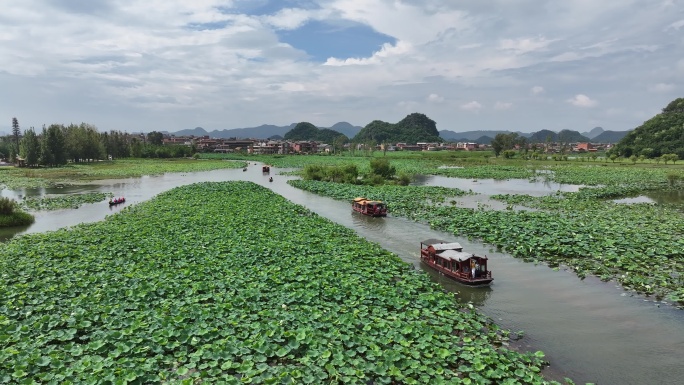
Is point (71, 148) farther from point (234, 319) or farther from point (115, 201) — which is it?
point (234, 319)

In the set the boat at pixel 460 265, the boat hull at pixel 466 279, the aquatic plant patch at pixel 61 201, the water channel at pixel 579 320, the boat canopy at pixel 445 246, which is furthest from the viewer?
the aquatic plant patch at pixel 61 201

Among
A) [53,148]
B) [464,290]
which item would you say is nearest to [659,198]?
[464,290]

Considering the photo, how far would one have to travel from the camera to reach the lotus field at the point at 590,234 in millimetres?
16516

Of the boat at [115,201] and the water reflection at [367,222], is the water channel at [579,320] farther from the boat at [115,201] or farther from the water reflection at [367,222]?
the boat at [115,201]

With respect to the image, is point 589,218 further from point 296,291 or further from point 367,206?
point 296,291

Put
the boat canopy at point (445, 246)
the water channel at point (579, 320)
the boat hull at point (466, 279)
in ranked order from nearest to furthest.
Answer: the water channel at point (579, 320), the boat hull at point (466, 279), the boat canopy at point (445, 246)

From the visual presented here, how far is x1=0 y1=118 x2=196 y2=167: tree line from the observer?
73.8 meters

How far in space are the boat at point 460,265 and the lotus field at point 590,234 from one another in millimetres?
A: 4400

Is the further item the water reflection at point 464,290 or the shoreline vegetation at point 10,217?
the shoreline vegetation at point 10,217

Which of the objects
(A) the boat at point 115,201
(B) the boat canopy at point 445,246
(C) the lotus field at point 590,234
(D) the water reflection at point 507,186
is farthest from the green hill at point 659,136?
(A) the boat at point 115,201

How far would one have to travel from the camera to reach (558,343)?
11.4m

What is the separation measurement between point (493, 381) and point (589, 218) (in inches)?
841

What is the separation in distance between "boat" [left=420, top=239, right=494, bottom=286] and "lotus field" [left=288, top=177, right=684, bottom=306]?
173 inches

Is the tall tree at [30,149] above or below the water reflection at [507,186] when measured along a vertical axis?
above
